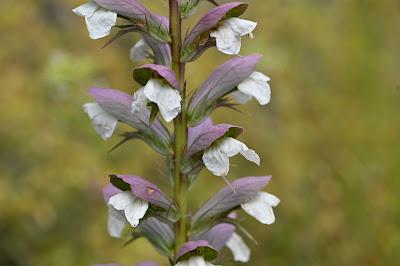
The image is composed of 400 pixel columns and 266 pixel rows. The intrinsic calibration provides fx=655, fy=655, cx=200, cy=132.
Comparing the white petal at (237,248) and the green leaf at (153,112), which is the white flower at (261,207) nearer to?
the white petal at (237,248)

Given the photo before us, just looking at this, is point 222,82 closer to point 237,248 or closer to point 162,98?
point 162,98

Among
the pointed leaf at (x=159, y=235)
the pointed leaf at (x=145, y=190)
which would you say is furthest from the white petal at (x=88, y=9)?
the pointed leaf at (x=159, y=235)

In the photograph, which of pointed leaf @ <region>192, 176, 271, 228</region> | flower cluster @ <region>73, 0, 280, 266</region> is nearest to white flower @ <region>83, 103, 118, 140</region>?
flower cluster @ <region>73, 0, 280, 266</region>

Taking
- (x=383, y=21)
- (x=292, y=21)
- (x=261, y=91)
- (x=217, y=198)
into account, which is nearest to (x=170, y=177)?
(x=217, y=198)

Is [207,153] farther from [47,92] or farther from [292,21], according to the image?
[292,21]

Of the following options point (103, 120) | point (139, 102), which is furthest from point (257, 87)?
point (103, 120)

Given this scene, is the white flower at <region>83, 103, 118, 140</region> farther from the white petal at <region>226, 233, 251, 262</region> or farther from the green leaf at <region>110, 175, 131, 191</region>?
the white petal at <region>226, 233, 251, 262</region>
